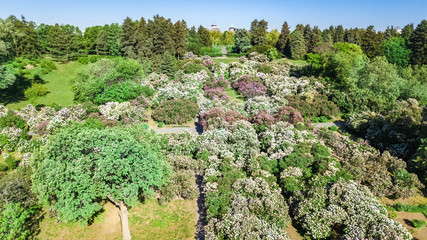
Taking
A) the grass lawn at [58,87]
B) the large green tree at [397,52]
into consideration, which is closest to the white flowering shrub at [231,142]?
the grass lawn at [58,87]

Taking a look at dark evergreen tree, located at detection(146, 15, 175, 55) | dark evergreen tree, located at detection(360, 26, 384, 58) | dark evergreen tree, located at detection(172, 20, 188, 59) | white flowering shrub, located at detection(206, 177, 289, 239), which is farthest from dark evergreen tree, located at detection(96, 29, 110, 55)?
dark evergreen tree, located at detection(360, 26, 384, 58)

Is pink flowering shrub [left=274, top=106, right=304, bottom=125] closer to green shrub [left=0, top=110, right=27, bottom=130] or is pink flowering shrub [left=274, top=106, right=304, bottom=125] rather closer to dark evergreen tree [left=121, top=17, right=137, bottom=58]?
green shrub [left=0, top=110, right=27, bottom=130]

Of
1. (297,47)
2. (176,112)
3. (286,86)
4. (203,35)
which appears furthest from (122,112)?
(297,47)

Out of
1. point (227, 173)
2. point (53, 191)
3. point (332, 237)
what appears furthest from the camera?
point (227, 173)

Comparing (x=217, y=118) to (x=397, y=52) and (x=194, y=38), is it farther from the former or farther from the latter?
(x=397, y=52)

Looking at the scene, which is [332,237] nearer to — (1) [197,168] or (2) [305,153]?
(2) [305,153]

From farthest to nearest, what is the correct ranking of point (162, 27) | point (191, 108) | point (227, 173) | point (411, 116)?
point (162, 27) → point (191, 108) → point (411, 116) → point (227, 173)

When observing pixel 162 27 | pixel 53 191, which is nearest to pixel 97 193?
pixel 53 191
